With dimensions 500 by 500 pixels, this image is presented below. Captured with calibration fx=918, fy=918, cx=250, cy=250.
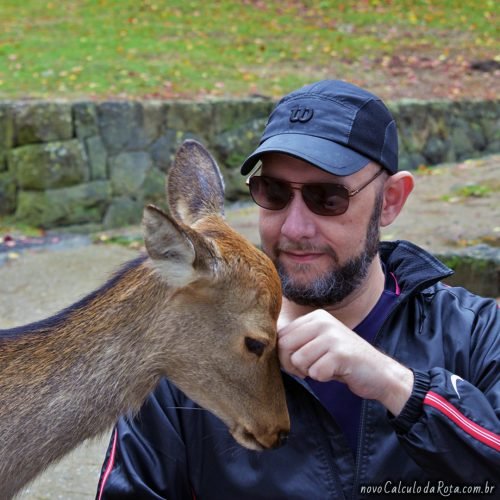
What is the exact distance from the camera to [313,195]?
2.81 metres

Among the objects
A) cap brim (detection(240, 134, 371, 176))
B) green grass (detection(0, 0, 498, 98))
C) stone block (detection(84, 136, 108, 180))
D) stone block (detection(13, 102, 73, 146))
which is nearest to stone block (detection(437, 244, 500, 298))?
cap brim (detection(240, 134, 371, 176))

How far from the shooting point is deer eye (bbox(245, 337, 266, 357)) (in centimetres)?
266

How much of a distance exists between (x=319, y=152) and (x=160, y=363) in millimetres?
787

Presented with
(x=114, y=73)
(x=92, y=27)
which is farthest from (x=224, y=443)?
(x=92, y=27)

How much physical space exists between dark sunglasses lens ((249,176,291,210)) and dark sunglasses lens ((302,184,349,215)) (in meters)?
0.07

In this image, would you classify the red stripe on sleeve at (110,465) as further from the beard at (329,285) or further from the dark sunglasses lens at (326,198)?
the dark sunglasses lens at (326,198)

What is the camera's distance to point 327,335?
2.38m

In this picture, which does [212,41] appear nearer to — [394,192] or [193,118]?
[193,118]

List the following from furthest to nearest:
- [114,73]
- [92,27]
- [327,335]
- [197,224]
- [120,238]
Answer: [92,27], [114,73], [120,238], [197,224], [327,335]

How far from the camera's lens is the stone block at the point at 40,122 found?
9.70m

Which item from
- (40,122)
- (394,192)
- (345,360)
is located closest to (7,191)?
(40,122)

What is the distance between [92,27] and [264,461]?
1369 centimetres

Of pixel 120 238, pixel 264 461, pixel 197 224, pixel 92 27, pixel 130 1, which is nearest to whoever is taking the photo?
pixel 264 461

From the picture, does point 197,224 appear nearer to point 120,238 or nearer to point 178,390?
point 178,390
